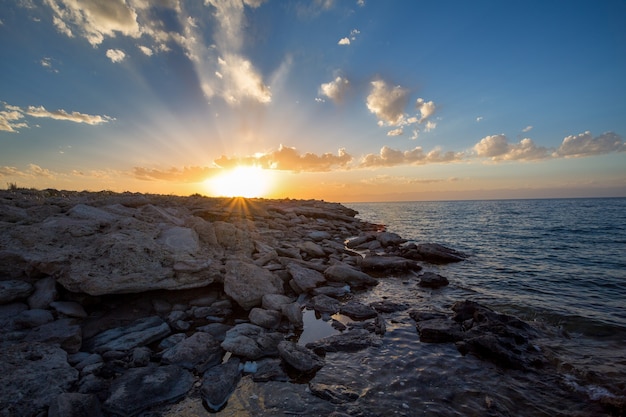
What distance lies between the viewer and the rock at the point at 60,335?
6.16 m

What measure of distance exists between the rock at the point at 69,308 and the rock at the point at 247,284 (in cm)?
389

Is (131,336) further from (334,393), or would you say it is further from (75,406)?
(334,393)

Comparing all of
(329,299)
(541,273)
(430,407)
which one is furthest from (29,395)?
(541,273)

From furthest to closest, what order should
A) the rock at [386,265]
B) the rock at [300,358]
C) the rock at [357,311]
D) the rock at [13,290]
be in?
the rock at [386,265] < the rock at [357,311] < the rock at [13,290] < the rock at [300,358]

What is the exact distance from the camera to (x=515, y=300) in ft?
37.9

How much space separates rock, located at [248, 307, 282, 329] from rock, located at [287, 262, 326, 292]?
3076 mm

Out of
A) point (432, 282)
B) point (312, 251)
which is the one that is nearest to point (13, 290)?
point (312, 251)

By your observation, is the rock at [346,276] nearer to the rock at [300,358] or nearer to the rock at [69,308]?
the rock at [300,358]

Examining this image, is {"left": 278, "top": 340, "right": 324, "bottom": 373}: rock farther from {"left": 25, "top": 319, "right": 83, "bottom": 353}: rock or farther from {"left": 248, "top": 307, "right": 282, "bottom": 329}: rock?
{"left": 25, "top": 319, "right": 83, "bottom": 353}: rock

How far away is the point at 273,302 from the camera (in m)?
8.98

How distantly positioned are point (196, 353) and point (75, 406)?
230 centimetres

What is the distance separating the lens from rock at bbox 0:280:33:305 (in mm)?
7016

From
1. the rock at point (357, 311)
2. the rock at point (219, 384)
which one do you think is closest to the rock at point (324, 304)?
the rock at point (357, 311)

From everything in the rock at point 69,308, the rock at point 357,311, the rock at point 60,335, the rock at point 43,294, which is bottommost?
the rock at point 357,311
